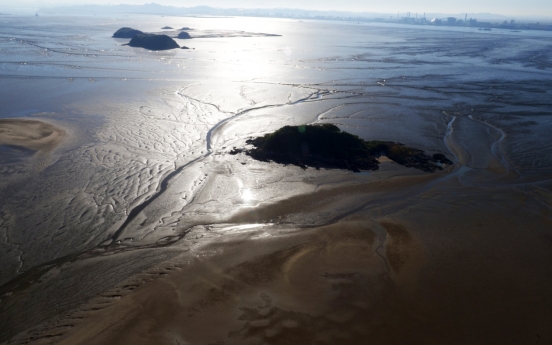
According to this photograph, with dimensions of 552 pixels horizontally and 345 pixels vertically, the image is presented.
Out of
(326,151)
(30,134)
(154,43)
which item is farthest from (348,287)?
(154,43)

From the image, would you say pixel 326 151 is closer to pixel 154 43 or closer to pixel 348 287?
pixel 348 287

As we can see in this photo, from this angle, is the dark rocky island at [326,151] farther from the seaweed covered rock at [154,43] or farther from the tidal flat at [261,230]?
the seaweed covered rock at [154,43]

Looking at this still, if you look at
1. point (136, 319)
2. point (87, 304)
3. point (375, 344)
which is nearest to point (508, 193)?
point (375, 344)

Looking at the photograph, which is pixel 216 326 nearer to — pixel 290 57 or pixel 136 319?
pixel 136 319

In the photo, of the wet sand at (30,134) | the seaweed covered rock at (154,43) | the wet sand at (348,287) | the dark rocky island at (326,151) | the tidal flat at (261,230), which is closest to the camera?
the wet sand at (348,287)

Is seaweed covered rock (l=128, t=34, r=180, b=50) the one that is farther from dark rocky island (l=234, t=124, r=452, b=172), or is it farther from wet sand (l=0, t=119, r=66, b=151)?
dark rocky island (l=234, t=124, r=452, b=172)

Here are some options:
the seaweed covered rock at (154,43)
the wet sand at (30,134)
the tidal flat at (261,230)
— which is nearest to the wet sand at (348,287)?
the tidal flat at (261,230)

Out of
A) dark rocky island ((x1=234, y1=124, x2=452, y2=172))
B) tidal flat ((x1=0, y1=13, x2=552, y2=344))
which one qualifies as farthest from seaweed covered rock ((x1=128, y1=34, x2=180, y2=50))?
dark rocky island ((x1=234, y1=124, x2=452, y2=172))

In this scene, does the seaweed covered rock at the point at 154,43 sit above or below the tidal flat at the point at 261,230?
above
